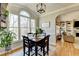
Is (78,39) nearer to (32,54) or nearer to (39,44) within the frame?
(39,44)

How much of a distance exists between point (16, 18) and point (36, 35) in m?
0.50

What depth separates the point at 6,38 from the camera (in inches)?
91.0

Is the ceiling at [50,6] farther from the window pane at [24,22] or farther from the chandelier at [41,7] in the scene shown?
A: the window pane at [24,22]

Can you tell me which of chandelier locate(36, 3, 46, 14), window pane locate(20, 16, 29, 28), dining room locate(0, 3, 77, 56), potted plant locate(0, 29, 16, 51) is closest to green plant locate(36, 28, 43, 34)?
dining room locate(0, 3, 77, 56)

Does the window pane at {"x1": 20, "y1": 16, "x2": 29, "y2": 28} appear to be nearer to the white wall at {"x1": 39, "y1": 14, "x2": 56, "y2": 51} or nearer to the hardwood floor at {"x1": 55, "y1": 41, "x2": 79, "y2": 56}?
the white wall at {"x1": 39, "y1": 14, "x2": 56, "y2": 51}

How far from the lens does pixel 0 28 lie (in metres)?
2.31

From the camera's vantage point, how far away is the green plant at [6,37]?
7.57ft

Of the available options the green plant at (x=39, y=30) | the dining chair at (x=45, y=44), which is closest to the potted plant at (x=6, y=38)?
the green plant at (x=39, y=30)

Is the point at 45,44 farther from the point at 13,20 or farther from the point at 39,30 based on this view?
the point at 13,20

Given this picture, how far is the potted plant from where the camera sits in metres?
2.31

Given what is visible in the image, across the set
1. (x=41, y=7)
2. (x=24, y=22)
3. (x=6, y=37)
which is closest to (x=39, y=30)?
(x=24, y=22)

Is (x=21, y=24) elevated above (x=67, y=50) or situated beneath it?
elevated above

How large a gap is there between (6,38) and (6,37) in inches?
0.7

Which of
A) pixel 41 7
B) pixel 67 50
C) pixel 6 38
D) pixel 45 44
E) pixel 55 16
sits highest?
pixel 41 7
